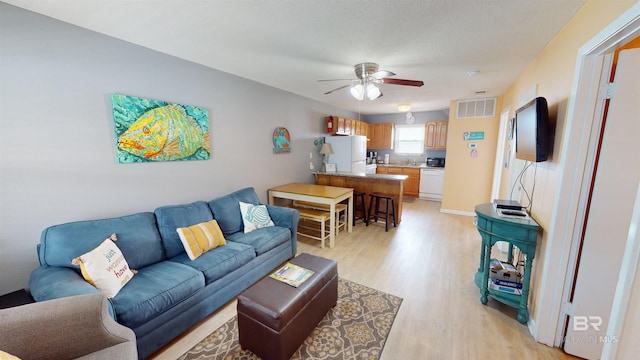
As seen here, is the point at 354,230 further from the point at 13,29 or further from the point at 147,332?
the point at 13,29

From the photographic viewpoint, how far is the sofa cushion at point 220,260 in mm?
1978

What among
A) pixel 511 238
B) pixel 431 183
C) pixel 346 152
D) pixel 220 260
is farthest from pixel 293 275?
pixel 431 183

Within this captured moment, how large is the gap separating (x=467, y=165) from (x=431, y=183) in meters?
1.52

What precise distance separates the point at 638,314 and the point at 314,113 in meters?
4.53

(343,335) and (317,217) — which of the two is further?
(317,217)

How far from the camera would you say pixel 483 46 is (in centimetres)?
218

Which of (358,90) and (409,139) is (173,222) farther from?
(409,139)

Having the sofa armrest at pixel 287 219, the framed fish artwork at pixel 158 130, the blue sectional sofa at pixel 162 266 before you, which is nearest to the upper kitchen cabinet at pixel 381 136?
the sofa armrest at pixel 287 219

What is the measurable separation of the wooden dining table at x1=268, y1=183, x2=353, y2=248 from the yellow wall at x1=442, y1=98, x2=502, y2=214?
→ 2.49 meters

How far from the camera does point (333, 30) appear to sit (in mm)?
1888

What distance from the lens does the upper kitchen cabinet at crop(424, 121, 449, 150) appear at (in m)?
6.08

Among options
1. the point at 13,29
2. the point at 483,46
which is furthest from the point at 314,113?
the point at 13,29

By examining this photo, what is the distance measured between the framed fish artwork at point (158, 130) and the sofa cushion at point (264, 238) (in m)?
1.09

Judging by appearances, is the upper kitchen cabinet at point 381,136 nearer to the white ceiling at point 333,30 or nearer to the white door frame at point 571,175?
the white ceiling at point 333,30
